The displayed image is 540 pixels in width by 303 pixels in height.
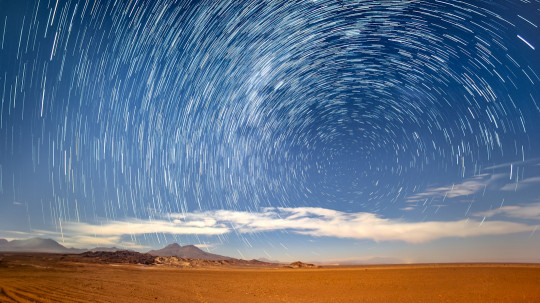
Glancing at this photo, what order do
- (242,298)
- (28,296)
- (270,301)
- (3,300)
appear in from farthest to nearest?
1. (242,298)
2. (270,301)
3. (28,296)
4. (3,300)

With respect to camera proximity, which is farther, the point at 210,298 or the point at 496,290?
the point at 496,290

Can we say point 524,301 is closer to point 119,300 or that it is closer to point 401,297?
point 401,297

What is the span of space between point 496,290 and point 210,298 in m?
22.4

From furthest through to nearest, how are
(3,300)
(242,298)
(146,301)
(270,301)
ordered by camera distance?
(242,298), (270,301), (146,301), (3,300)

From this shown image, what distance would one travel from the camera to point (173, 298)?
69.2 ft

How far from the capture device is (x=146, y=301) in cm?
1947

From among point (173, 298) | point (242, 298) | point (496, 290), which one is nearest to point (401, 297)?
point (496, 290)

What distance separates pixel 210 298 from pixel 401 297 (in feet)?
45.4

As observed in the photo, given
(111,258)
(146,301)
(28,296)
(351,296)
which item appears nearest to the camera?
(28,296)

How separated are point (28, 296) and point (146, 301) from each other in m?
6.62

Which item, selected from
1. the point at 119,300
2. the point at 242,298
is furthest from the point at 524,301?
the point at 119,300

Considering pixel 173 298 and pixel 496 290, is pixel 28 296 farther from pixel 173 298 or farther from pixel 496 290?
pixel 496 290

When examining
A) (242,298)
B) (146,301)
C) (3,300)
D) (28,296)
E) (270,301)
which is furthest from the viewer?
(242,298)

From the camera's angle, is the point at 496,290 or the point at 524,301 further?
the point at 496,290
